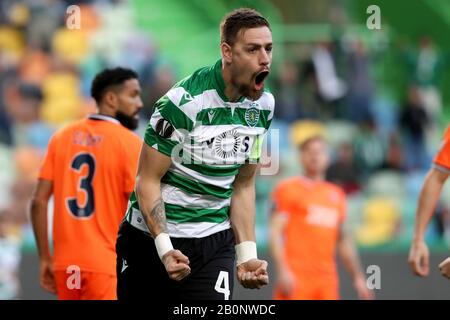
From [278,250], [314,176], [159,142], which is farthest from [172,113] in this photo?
[314,176]

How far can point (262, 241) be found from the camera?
1346 centimetres

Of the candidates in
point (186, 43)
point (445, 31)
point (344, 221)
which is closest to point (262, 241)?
point (344, 221)

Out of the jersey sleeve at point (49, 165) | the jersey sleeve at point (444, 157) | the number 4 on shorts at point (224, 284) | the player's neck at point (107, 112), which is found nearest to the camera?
the number 4 on shorts at point (224, 284)

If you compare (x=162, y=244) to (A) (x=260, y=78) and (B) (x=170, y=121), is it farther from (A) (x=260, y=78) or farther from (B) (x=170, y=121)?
(A) (x=260, y=78)

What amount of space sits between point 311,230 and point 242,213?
15.0 ft

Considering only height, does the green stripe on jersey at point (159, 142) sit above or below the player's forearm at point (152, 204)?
above

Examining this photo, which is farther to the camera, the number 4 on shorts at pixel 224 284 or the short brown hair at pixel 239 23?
the number 4 on shorts at pixel 224 284

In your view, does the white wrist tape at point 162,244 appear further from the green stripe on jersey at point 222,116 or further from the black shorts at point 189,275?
the green stripe on jersey at point 222,116

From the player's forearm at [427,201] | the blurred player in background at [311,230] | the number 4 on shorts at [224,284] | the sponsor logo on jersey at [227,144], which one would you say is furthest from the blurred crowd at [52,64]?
the sponsor logo on jersey at [227,144]

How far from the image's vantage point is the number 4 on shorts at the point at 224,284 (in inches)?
227

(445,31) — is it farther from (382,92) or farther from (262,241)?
(262,241)

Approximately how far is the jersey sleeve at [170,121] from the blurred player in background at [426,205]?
188cm
